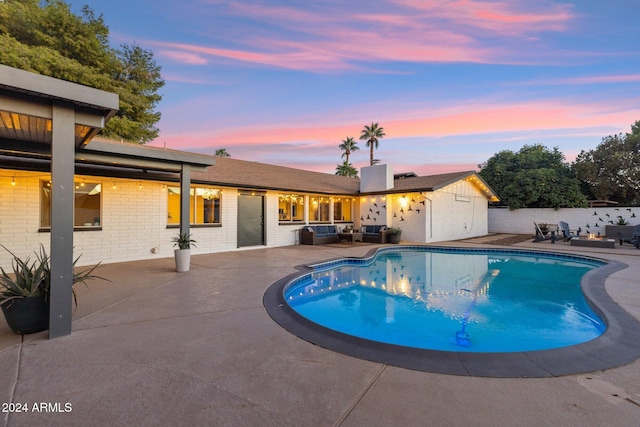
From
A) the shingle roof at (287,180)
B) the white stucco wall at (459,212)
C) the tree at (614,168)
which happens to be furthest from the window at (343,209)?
the tree at (614,168)

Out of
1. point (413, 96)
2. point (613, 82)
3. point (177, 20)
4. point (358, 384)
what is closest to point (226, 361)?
point (358, 384)

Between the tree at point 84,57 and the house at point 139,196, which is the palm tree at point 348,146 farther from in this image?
the tree at point 84,57

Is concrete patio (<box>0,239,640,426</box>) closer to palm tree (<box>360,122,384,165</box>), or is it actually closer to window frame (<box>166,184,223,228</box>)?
window frame (<box>166,184,223,228</box>)

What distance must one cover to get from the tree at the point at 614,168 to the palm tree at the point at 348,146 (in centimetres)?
2205

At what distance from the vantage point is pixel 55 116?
10.1 feet

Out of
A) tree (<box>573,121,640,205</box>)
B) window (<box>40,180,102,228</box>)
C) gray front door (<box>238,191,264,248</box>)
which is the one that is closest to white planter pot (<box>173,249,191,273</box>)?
window (<box>40,180,102,228</box>)

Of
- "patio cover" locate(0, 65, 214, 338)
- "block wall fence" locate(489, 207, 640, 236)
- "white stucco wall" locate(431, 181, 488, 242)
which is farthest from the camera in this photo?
"block wall fence" locate(489, 207, 640, 236)

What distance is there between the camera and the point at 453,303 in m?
5.45

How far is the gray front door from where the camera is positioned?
36.6ft

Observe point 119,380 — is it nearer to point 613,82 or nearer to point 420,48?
point 420,48

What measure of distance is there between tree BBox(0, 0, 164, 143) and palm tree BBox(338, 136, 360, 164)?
2302 centimetres

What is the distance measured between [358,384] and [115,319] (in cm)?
340

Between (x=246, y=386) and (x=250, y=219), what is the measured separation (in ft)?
31.4

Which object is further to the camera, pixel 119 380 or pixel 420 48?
pixel 420 48
